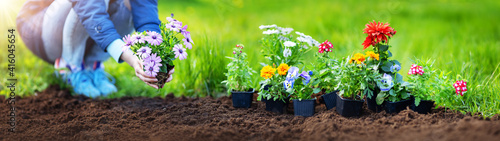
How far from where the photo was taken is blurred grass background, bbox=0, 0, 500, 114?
10.4ft

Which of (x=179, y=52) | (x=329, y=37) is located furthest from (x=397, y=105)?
(x=329, y=37)

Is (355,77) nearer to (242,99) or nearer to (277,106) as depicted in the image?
(277,106)

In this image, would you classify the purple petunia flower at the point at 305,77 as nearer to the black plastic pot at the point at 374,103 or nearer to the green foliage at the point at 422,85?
the black plastic pot at the point at 374,103

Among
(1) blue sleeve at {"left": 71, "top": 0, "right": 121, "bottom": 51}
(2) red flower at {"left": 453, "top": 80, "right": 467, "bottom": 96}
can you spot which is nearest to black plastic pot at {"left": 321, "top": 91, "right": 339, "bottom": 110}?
(2) red flower at {"left": 453, "top": 80, "right": 467, "bottom": 96}

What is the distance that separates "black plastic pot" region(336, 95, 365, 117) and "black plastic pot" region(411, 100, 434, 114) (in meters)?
0.29

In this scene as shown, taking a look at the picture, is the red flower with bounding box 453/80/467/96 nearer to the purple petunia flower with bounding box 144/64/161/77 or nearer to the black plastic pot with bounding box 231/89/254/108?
the black plastic pot with bounding box 231/89/254/108

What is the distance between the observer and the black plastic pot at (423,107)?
7.40 ft

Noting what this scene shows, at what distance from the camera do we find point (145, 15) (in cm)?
288

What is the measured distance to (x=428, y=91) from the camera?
7.29ft

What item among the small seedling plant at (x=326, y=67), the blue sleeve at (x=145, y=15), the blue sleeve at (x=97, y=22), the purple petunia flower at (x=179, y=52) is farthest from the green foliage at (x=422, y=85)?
the blue sleeve at (x=97, y=22)

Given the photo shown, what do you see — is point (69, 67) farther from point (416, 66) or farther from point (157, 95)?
point (416, 66)

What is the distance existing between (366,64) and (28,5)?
7.87ft

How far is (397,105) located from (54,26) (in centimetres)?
239

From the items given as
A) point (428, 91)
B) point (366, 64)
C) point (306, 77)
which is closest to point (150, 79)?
point (306, 77)
